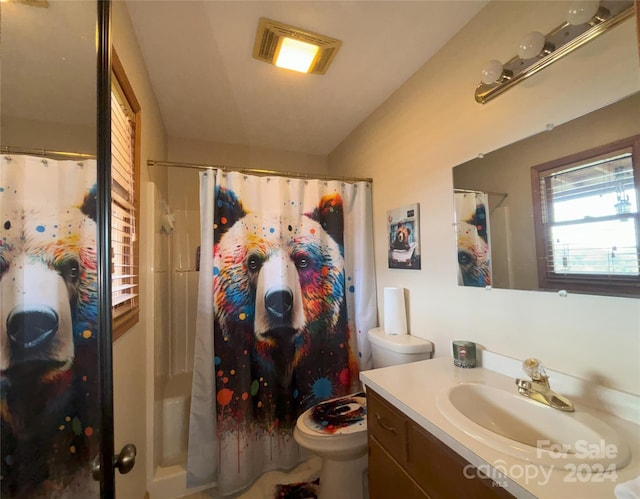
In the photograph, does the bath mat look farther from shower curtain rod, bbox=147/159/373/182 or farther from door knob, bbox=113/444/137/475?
shower curtain rod, bbox=147/159/373/182

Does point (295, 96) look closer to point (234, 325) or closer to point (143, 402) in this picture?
point (234, 325)

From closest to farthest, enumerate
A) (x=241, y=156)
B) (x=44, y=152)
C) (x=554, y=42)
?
(x=44, y=152) → (x=554, y=42) → (x=241, y=156)

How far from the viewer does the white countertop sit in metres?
0.56

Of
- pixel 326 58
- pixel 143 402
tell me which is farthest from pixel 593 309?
pixel 143 402

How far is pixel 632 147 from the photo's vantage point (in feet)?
2.57

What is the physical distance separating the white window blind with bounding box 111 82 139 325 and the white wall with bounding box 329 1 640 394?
1.50m

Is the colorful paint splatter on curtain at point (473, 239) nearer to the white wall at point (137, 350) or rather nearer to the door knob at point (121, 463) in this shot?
the door knob at point (121, 463)

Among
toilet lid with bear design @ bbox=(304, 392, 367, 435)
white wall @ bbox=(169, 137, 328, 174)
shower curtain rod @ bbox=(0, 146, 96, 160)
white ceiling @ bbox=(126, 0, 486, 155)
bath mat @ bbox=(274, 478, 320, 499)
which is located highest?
white ceiling @ bbox=(126, 0, 486, 155)

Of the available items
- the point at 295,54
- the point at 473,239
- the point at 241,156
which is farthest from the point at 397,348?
the point at 241,156

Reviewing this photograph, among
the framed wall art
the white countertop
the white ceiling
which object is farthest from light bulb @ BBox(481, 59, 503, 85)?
the white countertop

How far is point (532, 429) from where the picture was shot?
0.87 metres

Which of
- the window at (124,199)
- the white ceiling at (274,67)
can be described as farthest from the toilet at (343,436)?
the white ceiling at (274,67)

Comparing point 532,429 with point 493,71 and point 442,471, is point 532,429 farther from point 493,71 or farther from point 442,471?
point 493,71

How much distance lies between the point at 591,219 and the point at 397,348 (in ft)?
3.35
